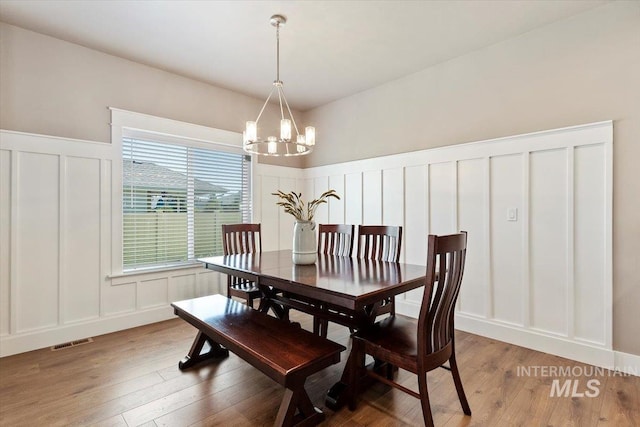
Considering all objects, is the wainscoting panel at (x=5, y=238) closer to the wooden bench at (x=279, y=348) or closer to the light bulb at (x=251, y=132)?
the wooden bench at (x=279, y=348)

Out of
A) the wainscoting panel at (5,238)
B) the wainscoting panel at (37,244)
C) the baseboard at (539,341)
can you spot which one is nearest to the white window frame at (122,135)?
the wainscoting panel at (37,244)

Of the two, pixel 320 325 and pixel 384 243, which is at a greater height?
pixel 384 243

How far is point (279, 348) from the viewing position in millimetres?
1691

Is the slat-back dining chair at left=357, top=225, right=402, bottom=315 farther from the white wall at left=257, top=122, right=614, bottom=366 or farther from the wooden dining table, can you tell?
the white wall at left=257, top=122, right=614, bottom=366

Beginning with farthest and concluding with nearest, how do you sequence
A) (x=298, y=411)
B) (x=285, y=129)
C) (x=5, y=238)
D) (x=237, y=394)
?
(x=5, y=238)
(x=285, y=129)
(x=237, y=394)
(x=298, y=411)

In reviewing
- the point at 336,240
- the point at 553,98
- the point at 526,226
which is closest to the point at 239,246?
the point at 336,240

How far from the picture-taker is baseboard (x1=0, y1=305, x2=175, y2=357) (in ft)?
8.63

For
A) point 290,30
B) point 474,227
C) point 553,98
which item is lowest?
point 474,227

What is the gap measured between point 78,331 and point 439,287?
10.7ft

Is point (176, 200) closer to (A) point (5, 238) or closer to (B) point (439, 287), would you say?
(A) point (5, 238)

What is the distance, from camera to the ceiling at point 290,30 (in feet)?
7.95

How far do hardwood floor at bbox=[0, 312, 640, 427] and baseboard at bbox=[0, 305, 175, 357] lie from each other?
0.09 meters

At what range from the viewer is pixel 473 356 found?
2588 millimetres

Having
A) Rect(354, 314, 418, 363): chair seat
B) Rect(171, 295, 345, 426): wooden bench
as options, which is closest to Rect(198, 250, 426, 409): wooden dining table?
Rect(354, 314, 418, 363): chair seat
